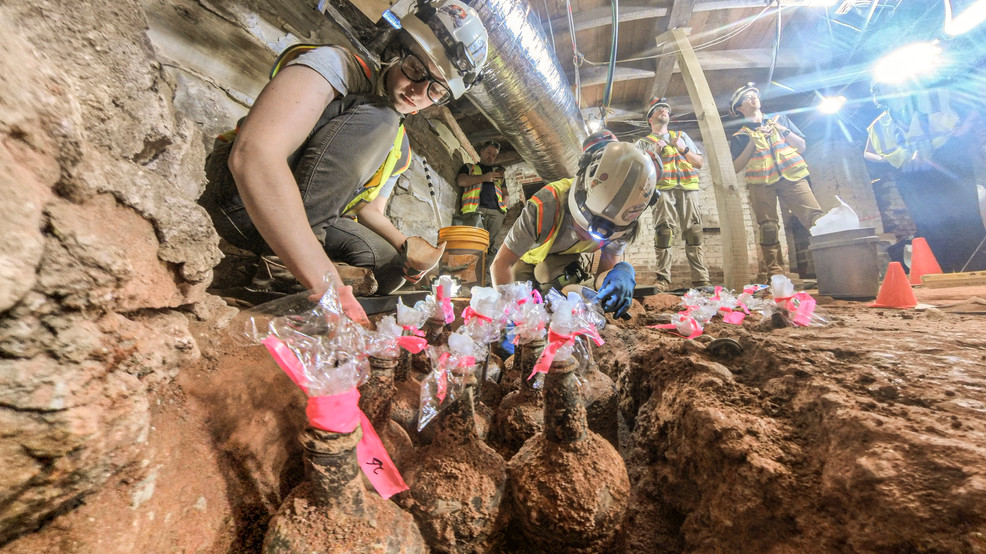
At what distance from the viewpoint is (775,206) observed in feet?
15.7

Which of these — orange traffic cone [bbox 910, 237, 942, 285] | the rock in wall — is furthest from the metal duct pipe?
orange traffic cone [bbox 910, 237, 942, 285]

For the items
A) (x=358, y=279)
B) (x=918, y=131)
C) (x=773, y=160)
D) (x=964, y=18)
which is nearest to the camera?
(x=358, y=279)

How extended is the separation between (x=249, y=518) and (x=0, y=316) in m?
0.55

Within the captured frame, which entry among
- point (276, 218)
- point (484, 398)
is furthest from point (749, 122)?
point (276, 218)

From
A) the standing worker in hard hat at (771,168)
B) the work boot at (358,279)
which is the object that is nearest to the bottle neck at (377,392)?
the work boot at (358,279)

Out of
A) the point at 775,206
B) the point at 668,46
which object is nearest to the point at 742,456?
the point at 668,46

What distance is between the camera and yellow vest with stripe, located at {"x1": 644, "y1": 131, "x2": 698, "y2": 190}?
440 cm

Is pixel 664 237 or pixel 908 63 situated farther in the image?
pixel 908 63

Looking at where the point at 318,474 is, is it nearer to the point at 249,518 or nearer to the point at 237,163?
the point at 249,518

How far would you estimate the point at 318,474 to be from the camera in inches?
24.5

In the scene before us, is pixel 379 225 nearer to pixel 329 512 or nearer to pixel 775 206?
pixel 329 512

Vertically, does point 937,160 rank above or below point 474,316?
above

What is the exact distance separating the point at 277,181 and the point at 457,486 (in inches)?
42.2

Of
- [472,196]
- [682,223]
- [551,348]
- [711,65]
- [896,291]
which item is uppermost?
[711,65]
